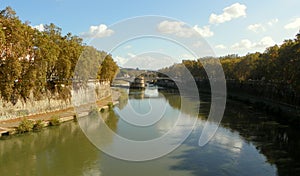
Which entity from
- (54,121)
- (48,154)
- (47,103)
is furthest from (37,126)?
(47,103)

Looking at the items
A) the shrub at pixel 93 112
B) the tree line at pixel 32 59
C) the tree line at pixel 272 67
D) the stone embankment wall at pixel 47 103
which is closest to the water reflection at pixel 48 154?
A: the stone embankment wall at pixel 47 103

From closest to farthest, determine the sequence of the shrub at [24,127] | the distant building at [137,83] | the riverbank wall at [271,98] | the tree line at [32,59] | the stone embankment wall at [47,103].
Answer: the shrub at [24,127]
the tree line at [32,59]
the stone embankment wall at [47,103]
the riverbank wall at [271,98]
the distant building at [137,83]

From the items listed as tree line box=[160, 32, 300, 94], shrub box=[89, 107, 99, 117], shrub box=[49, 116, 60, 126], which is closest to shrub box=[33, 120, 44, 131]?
shrub box=[49, 116, 60, 126]

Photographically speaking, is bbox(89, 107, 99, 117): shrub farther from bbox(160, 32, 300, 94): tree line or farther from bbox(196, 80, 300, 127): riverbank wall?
bbox(160, 32, 300, 94): tree line

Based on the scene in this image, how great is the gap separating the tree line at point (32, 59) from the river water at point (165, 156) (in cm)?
335

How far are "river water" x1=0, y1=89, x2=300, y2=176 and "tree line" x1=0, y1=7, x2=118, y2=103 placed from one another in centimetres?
335

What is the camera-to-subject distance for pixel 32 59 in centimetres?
1758

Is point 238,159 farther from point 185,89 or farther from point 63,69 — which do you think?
point 185,89

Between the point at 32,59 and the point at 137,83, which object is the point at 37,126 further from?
the point at 137,83

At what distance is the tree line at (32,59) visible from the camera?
15.5m

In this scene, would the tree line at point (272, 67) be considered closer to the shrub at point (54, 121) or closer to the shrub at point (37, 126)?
the shrub at point (54, 121)

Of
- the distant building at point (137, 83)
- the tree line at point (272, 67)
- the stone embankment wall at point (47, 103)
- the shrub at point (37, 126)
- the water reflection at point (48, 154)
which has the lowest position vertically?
the water reflection at point (48, 154)

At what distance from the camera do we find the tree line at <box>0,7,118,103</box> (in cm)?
1547

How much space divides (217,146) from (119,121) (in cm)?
869
